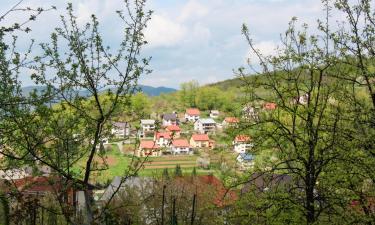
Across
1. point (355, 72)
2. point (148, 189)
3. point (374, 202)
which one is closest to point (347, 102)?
point (355, 72)

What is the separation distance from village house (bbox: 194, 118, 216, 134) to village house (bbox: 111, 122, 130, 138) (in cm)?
13634

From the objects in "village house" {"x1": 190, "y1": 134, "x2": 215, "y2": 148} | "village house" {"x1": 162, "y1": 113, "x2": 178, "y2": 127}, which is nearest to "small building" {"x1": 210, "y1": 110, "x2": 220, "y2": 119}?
"village house" {"x1": 162, "y1": 113, "x2": 178, "y2": 127}

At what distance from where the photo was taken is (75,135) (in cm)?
750

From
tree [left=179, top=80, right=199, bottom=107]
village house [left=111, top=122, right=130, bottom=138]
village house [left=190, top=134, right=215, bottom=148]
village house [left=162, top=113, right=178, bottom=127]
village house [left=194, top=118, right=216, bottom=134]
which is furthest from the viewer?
tree [left=179, top=80, right=199, bottom=107]

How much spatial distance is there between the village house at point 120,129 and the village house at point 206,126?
13634 centimetres

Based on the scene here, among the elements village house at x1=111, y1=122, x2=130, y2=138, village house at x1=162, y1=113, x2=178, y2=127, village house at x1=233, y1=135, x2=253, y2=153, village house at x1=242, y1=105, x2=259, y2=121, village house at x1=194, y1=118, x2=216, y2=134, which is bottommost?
village house at x1=194, y1=118, x2=216, y2=134

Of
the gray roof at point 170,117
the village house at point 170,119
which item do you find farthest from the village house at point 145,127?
the gray roof at point 170,117

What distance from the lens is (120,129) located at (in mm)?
7469

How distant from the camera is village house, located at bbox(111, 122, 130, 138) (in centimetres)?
700

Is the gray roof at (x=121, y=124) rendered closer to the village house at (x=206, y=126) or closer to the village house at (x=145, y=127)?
the village house at (x=145, y=127)

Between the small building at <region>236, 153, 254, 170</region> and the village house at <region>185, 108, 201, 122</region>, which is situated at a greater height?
the small building at <region>236, 153, 254, 170</region>

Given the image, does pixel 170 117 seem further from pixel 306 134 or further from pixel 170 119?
pixel 306 134

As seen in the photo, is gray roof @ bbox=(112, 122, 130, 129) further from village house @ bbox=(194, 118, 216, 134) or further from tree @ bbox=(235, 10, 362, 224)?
village house @ bbox=(194, 118, 216, 134)

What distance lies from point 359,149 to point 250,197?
8.09 feet
